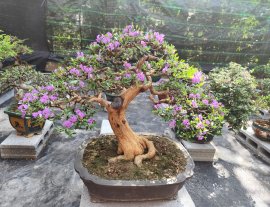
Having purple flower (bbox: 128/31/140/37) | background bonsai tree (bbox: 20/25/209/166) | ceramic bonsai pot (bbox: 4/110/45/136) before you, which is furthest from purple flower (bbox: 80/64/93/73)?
ceramic bonsai pot (bbox: 4/110/45/136)

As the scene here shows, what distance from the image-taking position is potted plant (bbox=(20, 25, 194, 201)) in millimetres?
1568

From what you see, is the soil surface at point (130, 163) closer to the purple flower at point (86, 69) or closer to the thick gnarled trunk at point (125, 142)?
the thick gnarled trunk at point (125, 142)

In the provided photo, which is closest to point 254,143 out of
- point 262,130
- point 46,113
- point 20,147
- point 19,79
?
point 262,130

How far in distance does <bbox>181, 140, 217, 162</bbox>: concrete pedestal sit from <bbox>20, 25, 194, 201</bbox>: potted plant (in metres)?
0.86

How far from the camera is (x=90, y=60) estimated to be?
1806mm

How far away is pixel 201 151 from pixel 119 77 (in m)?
1.60

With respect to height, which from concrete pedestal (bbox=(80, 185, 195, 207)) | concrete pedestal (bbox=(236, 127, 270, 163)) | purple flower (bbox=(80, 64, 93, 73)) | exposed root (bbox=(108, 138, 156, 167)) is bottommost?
concrete pedestal (bbox=(236, 127, 270, 163))

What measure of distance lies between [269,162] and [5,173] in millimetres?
3294

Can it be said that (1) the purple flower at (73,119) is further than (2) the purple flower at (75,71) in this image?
No

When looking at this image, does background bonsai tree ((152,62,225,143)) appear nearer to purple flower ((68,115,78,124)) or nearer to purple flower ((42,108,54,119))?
purple flower ((68,115,78,124))

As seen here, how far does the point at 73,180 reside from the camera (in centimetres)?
230

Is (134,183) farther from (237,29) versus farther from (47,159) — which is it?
(237,29)

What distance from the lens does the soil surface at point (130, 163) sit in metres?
1.63

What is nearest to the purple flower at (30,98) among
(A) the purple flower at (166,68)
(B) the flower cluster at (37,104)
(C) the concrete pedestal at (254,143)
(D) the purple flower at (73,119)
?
(B) the flower cluster at (37,104)
